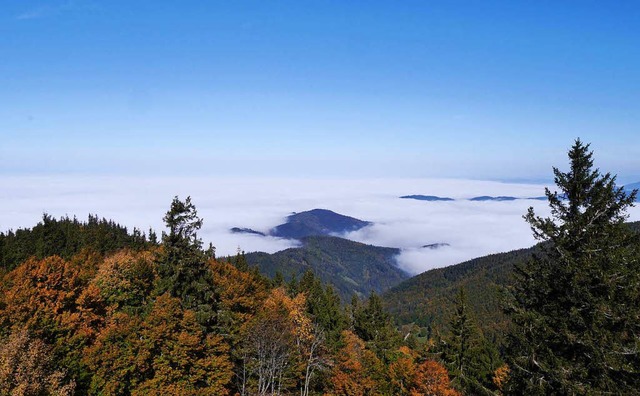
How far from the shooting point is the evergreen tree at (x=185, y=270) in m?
39.6

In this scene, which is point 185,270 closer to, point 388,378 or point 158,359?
point 158,359

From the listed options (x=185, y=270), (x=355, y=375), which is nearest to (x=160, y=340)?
(x=185, y=270)

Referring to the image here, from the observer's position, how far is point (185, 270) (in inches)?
1560

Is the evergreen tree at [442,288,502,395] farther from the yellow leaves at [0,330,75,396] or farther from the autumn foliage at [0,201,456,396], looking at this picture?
the yellow leaves at [0,330,75,396]

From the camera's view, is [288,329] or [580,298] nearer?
[580,298]

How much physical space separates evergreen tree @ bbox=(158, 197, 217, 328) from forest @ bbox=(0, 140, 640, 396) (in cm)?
13

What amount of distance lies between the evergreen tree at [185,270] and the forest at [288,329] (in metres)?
0.13

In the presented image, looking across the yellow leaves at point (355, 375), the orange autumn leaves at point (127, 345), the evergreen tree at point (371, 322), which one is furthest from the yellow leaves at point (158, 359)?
the evergreen tree at point (371, 322)

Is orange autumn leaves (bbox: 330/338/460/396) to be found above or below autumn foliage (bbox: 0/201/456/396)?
below

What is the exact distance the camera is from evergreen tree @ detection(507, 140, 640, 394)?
1847 cm

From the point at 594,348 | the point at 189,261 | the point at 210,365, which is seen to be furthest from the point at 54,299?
the point at 594,348

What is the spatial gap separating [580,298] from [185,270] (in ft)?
102

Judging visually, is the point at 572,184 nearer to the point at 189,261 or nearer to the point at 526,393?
the point at 526,393

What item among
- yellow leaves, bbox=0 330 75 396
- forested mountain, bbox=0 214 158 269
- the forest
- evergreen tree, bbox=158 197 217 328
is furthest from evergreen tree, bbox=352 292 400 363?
forested mountain, bbox=0 214 158 269
